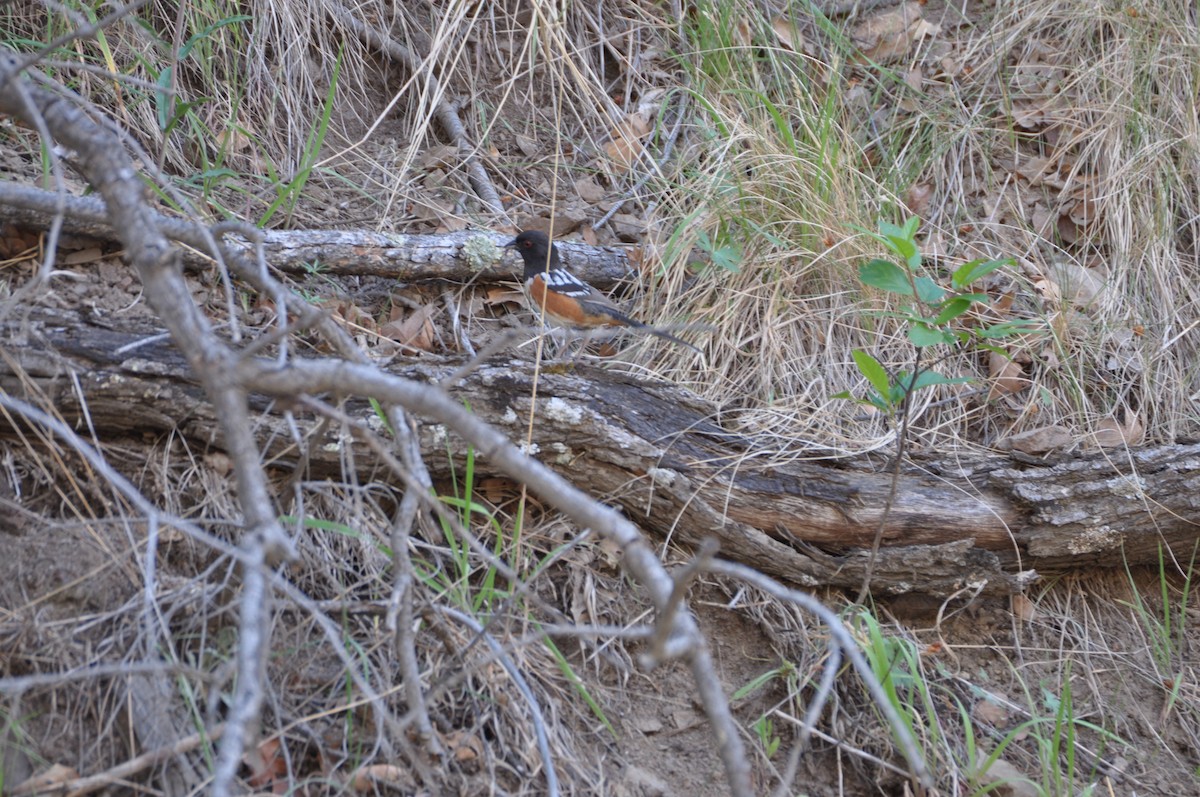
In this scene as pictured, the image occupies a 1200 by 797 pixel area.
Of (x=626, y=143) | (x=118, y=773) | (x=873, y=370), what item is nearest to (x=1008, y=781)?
(x=873, y=370)

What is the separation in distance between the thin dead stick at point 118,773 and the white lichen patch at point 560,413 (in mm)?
1213

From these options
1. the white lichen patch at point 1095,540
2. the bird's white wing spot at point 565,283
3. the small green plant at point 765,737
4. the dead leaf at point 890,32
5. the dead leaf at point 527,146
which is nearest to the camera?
the small green plant at point 765,737

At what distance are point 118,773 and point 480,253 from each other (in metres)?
2.30

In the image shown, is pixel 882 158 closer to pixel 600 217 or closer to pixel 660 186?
pixel 660 186

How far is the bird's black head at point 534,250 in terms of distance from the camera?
3.69 m

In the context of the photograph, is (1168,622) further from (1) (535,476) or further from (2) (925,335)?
(1) (535,476)

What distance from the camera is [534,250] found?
3748 millimetres

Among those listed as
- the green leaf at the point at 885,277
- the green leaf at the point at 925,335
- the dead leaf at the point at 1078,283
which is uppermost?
the green leaf at the point at 885,277

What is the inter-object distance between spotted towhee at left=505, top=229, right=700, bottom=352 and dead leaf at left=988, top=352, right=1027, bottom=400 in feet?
3.82

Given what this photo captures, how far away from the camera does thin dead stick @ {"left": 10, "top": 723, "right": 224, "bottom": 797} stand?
1.88 meters

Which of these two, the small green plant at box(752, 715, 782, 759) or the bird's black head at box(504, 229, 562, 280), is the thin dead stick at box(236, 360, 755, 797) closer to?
the small green plant at box(752, 715, 782, 759)

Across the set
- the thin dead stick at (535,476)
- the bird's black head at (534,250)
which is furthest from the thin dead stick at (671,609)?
the bird's black head at (534,250)

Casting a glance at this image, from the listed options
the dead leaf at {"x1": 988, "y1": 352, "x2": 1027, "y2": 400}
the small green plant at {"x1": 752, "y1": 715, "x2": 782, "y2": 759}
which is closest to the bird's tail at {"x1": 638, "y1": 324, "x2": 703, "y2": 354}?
the dead leaf at {"x1": 988, "y1": 352, "x2": 1027, "y2": 400}

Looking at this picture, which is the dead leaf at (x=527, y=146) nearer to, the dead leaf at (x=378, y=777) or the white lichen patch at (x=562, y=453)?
the white lichen patch at (x=562, y=453)
